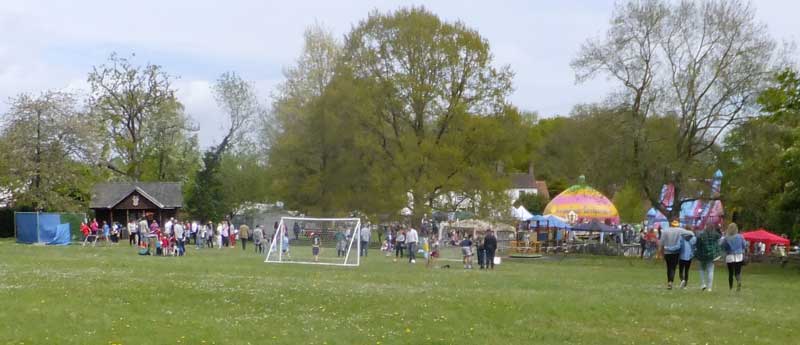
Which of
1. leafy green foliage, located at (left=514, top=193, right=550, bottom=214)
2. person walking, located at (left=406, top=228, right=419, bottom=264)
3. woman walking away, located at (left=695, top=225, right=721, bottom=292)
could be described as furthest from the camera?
leafy green foliage, located at (left=514, top=193, right=550, bottom=214)

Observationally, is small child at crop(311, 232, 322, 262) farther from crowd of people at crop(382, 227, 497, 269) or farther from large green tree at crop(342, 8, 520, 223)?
large green tree at crop(342, 8, 520, 223)

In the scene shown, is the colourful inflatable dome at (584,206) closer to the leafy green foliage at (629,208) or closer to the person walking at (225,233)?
the leafy green foliage at (629,208)

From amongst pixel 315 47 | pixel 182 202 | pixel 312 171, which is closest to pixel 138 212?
pixel 182 202

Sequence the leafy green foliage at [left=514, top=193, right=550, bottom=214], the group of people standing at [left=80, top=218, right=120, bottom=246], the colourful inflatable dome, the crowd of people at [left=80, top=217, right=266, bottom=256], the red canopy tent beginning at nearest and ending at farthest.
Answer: the crowd of people at [left=80, top=217, right=266, bottom=256] < the red canopy tent < the group of people standing at [left=80, top=218, right=120, bottom=246] < the colourful inflatable dome < the leafy green foliage at [left=514, top=193, right=550, bottom=214]

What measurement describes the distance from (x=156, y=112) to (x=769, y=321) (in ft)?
204

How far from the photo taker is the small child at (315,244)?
35469mm

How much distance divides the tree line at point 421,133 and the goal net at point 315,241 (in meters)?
15.9

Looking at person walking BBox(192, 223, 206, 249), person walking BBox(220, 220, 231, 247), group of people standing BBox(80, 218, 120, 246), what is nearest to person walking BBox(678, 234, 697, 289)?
person walking BBox(192, 223, 206, 249)

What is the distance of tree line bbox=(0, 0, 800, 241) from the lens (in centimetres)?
4266

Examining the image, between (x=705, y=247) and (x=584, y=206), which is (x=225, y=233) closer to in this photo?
(x=584, y=206)

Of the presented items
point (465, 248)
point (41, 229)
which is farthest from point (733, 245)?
point (41, 229)

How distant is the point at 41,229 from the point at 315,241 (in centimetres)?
1966

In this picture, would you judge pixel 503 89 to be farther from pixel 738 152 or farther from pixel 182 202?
pixel 182 202

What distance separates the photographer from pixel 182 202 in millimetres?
67062
